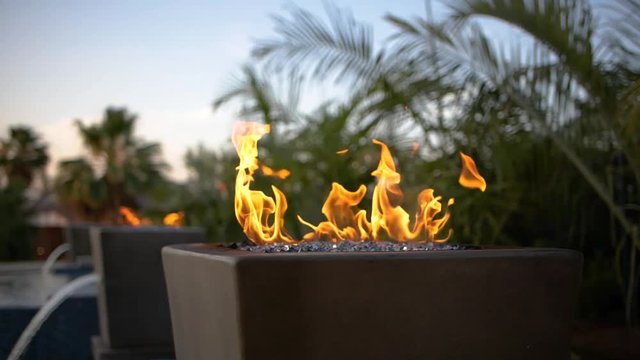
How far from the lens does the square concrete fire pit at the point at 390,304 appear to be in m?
2.10

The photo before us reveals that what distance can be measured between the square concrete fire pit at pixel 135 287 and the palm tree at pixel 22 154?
2687cm

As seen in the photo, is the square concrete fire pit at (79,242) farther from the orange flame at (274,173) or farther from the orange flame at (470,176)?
the orange flame at (470,176)

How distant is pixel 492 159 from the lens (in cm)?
499

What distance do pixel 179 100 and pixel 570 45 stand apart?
1085 cm

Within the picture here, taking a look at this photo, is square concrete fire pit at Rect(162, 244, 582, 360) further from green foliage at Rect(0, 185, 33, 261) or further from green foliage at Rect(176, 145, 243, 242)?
green foliage at Rect(0, 185, 33, 261)

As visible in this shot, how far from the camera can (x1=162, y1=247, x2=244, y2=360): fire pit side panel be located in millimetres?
2129

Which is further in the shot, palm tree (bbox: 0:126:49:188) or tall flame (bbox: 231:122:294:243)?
palm tree (bbox: 0:126:49:188)

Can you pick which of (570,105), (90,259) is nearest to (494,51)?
(570,105)

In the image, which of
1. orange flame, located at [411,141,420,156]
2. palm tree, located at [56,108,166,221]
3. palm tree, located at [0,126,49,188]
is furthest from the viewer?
palm tree, located at [0,126,49,188]

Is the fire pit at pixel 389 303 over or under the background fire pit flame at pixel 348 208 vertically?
under

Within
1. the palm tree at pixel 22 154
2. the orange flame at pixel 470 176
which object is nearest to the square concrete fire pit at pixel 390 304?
the orange flame at pixel 470 176

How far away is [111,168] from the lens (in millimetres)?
25906

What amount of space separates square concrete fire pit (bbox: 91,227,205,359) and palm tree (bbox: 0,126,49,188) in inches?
1058

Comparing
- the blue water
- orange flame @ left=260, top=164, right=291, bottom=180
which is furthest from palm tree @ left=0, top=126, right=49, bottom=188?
orange flame @ left=260, top=164, right=291, bottom=180
